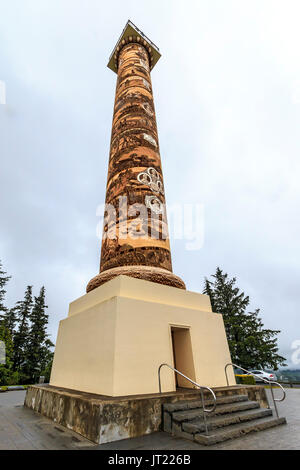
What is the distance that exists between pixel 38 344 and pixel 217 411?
23243 millimetres

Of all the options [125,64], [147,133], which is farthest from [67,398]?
[125,64]

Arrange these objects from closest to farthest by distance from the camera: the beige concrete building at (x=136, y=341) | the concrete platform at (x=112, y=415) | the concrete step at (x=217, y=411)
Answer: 1. the concrete platform at (x=112, y=415)
2. the concrete step at (x=217, y=411)
3. the beige concrete building at (x=136, y=341)

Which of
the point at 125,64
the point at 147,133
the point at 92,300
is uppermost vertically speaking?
the point at 125,64

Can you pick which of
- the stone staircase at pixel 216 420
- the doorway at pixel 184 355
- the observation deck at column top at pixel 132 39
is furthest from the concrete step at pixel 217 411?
the observation deck at column top at pixel 132 39

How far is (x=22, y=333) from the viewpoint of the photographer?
23.1 meters

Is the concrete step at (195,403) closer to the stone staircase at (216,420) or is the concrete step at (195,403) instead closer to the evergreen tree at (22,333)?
the stone staircase at (216,420)

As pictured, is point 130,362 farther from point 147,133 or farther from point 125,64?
point 125,64

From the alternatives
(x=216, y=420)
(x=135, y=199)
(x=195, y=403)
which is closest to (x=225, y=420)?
(x=216, y=420)

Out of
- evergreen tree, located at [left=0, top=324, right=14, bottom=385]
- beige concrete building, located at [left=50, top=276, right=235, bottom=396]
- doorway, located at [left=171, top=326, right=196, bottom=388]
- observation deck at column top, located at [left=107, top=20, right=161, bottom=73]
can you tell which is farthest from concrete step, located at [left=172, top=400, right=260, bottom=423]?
evergreen tree, located at [left=0, top=324, right=14, bottom=385]

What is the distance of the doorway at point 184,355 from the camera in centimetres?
513

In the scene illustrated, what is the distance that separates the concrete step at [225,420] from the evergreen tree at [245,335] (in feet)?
59.1

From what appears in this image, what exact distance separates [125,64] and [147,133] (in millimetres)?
4777

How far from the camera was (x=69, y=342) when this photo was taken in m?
5.77

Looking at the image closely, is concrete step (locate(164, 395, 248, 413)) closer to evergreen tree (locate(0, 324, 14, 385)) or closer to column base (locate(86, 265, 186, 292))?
column base (locate(86, 265, 186, 292))
